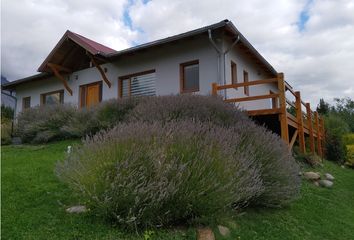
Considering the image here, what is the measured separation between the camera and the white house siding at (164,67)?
12.0 m

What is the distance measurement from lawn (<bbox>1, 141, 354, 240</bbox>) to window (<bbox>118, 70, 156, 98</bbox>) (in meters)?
6.70

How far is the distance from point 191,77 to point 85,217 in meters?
9.28

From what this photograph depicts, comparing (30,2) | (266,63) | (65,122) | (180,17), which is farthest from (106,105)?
(266,63)

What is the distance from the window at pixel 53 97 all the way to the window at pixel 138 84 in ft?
14.6

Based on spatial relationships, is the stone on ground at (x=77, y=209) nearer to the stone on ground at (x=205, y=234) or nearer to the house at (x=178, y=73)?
the stone on ground at (x=205, y=234)

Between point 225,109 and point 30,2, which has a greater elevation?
point 30,2

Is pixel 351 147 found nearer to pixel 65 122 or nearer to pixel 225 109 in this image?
pixel 225 109

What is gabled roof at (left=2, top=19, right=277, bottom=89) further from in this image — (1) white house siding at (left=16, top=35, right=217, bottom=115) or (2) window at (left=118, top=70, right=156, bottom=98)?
(2) window at (left=118, top=70, right=156, bottom=98)

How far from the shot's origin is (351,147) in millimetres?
14969

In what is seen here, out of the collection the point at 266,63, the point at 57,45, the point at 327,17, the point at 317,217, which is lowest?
the point at 317,217

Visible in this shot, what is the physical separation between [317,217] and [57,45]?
1327cm

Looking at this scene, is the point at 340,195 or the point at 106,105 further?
the point at 106,105

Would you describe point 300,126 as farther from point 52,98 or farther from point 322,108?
point 322,108

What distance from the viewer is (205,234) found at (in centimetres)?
390
